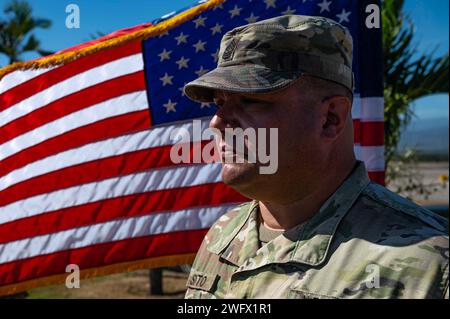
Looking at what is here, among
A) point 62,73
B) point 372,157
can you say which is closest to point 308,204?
point 372,157

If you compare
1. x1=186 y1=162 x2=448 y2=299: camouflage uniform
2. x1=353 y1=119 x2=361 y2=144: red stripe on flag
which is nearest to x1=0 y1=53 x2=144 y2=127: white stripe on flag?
x1=353 y1=119 x2=361 y2=144: red stripe on flag

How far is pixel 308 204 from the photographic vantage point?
161cm

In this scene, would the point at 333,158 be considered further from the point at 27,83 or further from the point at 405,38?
the point at 405,38

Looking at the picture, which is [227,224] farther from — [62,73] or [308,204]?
[62,73]

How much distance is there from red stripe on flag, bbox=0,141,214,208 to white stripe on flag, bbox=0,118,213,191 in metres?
0.03

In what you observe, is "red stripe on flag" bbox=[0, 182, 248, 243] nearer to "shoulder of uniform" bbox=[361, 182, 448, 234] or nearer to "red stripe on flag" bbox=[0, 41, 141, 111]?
"red stripe on flag" bbox=[0, 41, 141, 111]

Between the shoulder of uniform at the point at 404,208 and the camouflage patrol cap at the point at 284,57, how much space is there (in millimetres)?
337

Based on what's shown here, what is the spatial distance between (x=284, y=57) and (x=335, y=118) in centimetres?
24

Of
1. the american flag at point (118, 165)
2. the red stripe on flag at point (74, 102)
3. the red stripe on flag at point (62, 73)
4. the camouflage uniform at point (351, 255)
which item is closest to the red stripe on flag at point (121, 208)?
the american flag at point (118, 165)

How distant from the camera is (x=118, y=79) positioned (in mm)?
3357

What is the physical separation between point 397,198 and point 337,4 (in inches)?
66.8

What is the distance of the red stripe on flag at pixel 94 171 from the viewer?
3.25 metres

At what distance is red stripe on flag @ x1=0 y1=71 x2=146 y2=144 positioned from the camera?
3.34 meters
